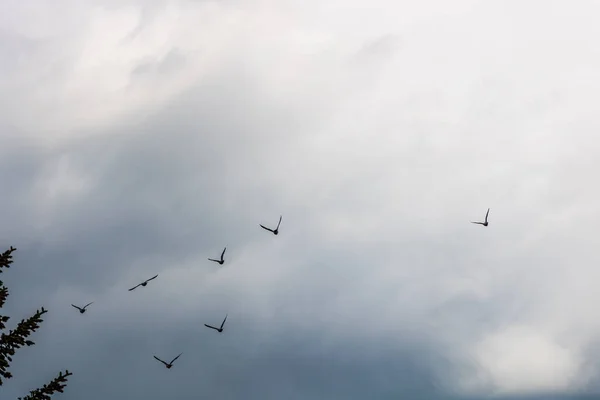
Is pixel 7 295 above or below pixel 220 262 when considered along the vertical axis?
below

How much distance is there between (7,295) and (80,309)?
5795 inches

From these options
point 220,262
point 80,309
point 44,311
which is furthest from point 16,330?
point 80,309

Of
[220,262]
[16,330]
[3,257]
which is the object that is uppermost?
[220,262]

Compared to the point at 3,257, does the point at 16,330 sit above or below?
below

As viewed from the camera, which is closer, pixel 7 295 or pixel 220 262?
pixel 7 295

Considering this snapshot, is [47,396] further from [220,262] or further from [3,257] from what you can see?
[220,262]

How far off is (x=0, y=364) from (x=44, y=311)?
412 centimetres

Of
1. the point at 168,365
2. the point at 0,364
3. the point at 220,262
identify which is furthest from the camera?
the point at 168,365

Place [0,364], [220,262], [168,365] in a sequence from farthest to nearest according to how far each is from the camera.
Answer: [168,365], [220,262], [0,364]

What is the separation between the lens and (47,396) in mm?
48094

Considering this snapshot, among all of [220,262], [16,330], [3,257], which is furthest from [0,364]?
[220,262]

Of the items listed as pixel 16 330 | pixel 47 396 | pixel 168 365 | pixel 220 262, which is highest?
pixel 220 262

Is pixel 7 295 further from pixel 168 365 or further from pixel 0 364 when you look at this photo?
pixel 168 365

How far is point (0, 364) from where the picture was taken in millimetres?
47594
